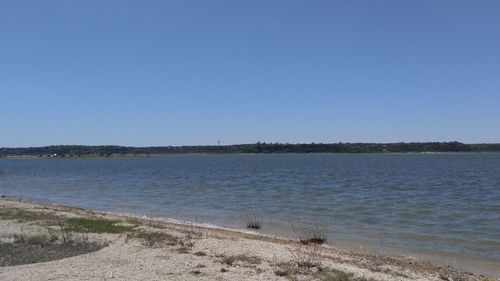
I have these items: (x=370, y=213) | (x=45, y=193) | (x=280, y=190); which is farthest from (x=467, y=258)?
(x=45, y=193)

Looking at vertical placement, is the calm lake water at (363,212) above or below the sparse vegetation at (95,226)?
below

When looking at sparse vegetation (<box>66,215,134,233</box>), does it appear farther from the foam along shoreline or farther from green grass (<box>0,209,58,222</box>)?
green grass (<box>0,209,58,222</box>)

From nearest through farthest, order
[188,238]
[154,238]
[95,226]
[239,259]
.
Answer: [239,259], [154,238], [188,238], [95,226]

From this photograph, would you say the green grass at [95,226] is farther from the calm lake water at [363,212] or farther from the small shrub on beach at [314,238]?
the calm lake water at [363,212]

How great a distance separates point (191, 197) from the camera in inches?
1369

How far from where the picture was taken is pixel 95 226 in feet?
57.3

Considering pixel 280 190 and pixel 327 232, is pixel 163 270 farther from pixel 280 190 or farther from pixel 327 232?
pixel 280 190

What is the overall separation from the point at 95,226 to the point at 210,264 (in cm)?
737

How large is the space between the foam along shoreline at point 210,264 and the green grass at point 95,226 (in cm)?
88

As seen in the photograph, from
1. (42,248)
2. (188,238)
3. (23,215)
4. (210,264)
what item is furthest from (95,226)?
(210,264)

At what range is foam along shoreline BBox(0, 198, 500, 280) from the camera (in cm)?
1024

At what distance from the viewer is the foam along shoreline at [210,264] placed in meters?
10.2

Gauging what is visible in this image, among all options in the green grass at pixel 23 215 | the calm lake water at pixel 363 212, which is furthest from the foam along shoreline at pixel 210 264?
the green grass at pixel 23 215

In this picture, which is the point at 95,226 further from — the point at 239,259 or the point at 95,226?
the point at 239,259
